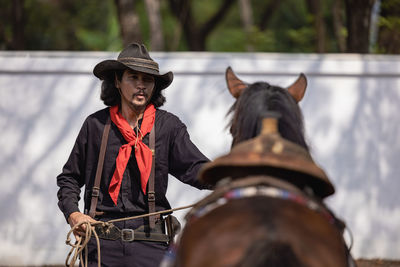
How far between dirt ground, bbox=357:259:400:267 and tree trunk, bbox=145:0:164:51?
17.6ft

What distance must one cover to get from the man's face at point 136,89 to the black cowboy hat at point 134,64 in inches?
2.1

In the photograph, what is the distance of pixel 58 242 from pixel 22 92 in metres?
1.70

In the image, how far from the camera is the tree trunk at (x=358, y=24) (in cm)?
837

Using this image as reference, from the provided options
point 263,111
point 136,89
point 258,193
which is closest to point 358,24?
point 136,89

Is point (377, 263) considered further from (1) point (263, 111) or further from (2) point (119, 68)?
(1) point (263, 111)

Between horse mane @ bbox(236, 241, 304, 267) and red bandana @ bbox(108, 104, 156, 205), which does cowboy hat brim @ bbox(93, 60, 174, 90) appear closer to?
red bandana @ bbox(108, 104, 156, 205)

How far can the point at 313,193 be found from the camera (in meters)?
2.54

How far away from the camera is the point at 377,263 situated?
6891 mm

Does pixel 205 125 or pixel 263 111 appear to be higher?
pixel 263 111

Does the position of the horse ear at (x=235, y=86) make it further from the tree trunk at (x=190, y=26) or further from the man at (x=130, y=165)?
the tree trunk at (x=190, y=26)

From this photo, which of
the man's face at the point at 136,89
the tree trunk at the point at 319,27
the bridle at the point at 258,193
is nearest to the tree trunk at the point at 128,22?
the tree trunk at the point at 319,27

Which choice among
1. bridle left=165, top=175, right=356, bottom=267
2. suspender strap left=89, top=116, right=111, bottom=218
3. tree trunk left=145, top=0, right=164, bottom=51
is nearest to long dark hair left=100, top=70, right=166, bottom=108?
suspender strap left=89, top=116, right=111, bottom=218

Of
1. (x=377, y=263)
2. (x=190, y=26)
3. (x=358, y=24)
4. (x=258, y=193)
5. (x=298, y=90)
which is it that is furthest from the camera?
(x=190, y=26)

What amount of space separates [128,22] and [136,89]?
6.25 m
